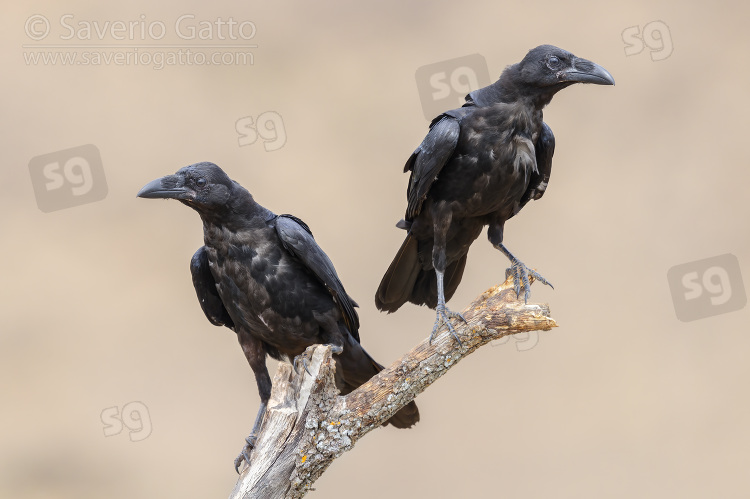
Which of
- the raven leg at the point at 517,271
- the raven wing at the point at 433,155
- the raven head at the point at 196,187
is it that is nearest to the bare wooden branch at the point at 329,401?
the raven leg at the point at 517,271

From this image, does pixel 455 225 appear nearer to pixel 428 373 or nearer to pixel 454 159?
pixel 454 159

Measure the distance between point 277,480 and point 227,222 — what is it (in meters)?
1.34

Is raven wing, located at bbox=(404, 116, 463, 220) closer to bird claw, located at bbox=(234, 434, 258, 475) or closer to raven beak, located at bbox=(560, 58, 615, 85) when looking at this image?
raven beak, located at bbox=(560, 58, 615, 85)

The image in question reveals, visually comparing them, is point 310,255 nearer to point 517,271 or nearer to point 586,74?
point 517,271

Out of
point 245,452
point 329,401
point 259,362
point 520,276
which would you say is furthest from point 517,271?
point 245,452

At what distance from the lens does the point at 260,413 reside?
4656 millimetres

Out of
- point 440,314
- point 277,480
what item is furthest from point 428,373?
point 277,480

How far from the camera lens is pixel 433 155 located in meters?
4.48

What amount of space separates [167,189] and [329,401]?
50.7 inches

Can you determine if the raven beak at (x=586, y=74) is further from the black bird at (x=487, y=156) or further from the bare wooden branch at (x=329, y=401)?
the bare wooden branch at (x=329, y=401)

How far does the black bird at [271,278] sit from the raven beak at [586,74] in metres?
1.55

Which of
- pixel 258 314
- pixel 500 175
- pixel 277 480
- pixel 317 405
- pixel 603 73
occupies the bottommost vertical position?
pixel 277 480

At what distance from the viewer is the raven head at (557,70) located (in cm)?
438

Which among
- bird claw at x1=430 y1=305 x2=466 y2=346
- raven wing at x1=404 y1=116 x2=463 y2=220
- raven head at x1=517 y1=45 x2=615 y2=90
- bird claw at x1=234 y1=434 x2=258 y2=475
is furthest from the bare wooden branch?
raven head at x1=517 y1=45 x2=615 y2=90
